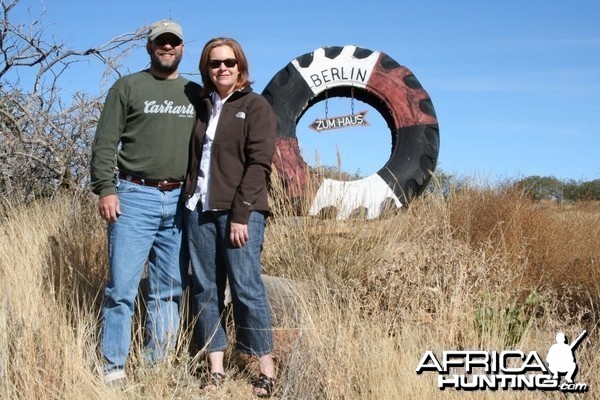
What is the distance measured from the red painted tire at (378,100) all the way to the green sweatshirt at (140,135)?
273 centimetres

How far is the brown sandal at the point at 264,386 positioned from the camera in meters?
3.29

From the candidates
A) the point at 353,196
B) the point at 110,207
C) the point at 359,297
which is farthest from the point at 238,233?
the point at 353,196

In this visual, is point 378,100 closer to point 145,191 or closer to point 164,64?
point 164,64

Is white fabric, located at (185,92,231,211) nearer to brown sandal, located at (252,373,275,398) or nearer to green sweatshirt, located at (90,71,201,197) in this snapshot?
green sweatshirt, located at (90,71,201,197)

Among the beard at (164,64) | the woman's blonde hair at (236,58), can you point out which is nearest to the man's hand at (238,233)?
the woman's blonde hair at (236,58)

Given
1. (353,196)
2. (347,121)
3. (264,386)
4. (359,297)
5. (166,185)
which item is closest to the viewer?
(264,386)

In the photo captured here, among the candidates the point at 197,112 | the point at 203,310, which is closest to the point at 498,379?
the point at 203,310

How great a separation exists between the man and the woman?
0.12 metres

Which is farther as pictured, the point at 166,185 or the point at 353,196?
the point at 353,196

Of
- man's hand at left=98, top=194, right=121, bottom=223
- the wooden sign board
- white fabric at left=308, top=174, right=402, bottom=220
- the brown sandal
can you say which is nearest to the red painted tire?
white fabric at left=308, top=174, right=402, bottom=220

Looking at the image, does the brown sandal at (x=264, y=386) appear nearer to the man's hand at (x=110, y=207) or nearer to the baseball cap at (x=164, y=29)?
the man's hand at (x=110, y=207)

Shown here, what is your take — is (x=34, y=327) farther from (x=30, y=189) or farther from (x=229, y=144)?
(x=30, y=189)

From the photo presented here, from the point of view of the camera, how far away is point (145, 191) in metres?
3.38

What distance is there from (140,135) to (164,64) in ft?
1.27
